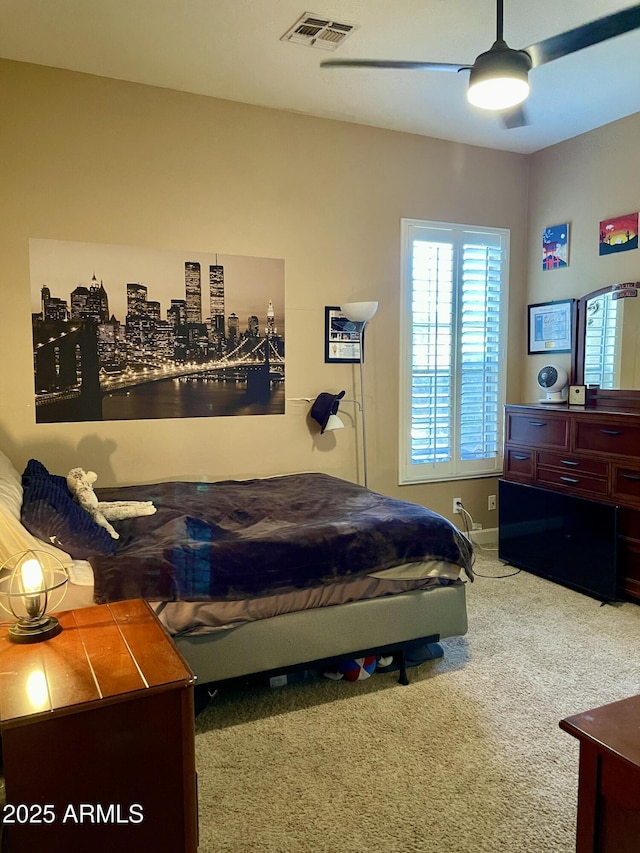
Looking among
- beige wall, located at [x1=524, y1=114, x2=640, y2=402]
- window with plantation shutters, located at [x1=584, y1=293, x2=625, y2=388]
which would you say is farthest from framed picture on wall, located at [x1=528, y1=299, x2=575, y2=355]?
window with plantation shutters, located at [x1=584, y1=293, x2=625, y2=388]

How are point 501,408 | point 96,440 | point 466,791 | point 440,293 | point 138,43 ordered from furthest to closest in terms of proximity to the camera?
point 501,408, point 440,293, point 96,440, point 138,43, point 466,791

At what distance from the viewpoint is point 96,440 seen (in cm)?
351

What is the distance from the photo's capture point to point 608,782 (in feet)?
4.30

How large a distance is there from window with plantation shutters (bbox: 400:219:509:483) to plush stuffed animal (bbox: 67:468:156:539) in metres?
2.05

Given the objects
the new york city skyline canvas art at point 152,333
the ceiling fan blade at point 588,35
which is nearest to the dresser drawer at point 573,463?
the new york city skyline canvas art at point 152,333

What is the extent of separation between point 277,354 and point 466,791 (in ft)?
8.74

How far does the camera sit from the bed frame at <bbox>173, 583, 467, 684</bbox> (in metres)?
2.31

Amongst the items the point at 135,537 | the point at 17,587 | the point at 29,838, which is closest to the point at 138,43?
the point at 135,537

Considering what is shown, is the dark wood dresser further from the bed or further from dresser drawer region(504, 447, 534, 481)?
the bed

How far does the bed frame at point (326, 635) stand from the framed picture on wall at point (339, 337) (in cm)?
187

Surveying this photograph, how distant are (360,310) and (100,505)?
1.93 m

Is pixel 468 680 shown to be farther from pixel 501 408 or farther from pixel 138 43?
pixel 138 43

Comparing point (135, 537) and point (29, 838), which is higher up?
point (135, 537)

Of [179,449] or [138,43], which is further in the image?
[179,449]
